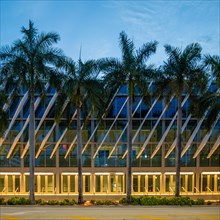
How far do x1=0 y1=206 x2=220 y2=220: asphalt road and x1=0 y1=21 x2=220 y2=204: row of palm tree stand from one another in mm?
2108

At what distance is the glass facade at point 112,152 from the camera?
29.2 metres

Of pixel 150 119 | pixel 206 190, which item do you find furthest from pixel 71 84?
pixel 206 190

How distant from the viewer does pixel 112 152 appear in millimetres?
29484

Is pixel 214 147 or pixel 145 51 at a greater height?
pixel 145 51

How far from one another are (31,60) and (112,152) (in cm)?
1451

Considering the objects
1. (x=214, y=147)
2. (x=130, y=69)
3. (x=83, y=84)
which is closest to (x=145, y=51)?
(x=130, y=69)

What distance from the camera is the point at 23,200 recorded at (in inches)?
734

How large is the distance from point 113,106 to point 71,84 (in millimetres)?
10966

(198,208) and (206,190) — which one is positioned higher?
(198,208)

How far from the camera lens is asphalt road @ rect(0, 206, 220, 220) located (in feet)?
46.8

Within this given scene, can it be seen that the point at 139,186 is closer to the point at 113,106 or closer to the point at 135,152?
the point at 135,152

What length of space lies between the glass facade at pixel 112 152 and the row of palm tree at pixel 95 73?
365 inches

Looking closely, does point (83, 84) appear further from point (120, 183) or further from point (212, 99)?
point (120, 183)

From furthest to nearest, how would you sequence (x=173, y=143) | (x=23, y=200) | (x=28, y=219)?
(x=173, y=143)
(x=23, y=200)
(x=28, y=219)
